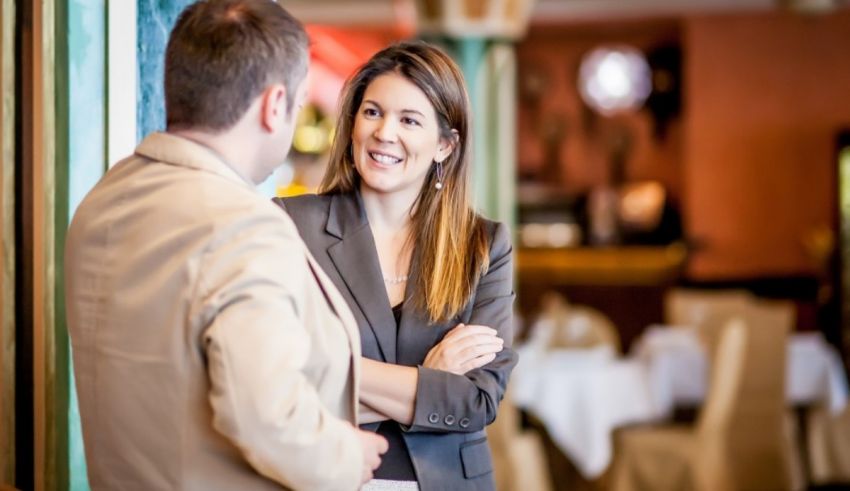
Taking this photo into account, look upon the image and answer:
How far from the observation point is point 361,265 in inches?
82.9

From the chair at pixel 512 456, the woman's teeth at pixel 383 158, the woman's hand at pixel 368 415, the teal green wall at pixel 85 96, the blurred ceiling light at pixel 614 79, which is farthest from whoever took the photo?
the blurred ceiling light at pixel 614 79

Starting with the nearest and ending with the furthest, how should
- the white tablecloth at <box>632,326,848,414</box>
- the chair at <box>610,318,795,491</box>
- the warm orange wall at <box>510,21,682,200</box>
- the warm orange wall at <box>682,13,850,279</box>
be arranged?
the chair at <box>610,318,795,491</box> → the white tablecloth at <box>632,326,848,414</box> → the warm orange wall at <box>682,13,850,279</box> → the warm orange wall at <box>510,21,682,200</box>

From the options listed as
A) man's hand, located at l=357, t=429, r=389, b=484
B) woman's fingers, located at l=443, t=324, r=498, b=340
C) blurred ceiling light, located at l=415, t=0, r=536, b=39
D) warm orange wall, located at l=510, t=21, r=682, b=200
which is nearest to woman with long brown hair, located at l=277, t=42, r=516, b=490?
woman's fingers, located at l=443, t=324, r=498, b=340

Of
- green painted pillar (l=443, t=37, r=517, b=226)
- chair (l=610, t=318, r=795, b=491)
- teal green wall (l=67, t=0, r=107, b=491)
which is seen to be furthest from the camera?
green painted pillar (l=443, t=37, r=517, b=226)

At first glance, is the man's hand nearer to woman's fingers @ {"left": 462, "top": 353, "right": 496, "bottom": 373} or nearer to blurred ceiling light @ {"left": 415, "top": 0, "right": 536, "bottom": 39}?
woman's fingers @ {"left": 462, "top": 353, "right": 496, "bottom": 373}

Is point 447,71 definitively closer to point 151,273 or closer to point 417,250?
point 417,250

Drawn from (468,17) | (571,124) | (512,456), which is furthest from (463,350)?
(571,124)

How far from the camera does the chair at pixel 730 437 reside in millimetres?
5512

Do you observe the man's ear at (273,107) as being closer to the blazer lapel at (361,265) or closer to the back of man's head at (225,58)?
the back of man's head at (225,58)

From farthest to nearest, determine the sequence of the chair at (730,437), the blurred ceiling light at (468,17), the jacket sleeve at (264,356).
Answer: the blurred ceiling light at (468,17)
the chair at (730,437)
the jacket sleeve at (264,356)

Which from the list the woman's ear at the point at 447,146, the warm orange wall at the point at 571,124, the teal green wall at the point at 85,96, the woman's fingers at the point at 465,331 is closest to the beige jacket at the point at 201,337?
the woman's fingers at the point at 465,331

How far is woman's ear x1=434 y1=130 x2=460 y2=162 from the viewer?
2.17 meters

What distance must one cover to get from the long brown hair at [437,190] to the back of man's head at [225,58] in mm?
565

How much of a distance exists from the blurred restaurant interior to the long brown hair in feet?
0.38
